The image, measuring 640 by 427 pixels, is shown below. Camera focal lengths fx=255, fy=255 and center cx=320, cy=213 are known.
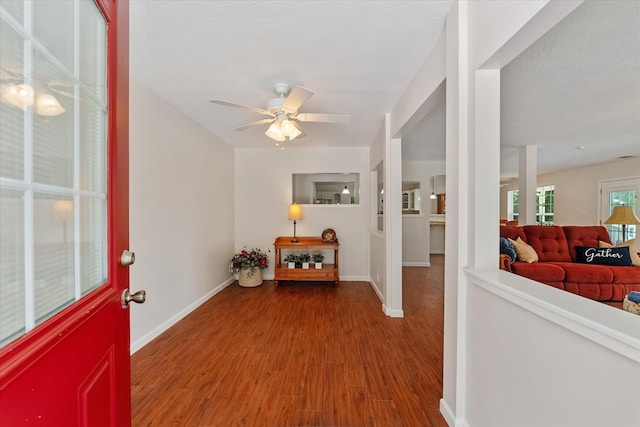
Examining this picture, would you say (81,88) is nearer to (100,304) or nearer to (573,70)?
(100,304)

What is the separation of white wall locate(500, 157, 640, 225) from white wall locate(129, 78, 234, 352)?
819cm

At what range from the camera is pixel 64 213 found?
2.20ft

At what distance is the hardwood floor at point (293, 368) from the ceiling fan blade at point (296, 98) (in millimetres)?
2094

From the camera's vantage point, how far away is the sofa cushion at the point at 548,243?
346 centimetres

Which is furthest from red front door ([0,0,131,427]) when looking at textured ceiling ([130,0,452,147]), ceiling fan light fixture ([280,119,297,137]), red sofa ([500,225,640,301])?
red sofa ([500,225,640,301])

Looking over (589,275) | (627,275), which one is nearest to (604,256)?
(627,275)

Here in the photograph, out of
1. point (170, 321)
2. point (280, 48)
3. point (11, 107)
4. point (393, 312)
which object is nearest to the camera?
point (11, 107)

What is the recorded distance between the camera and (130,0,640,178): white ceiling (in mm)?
1489

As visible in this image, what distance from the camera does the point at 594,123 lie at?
130 inches

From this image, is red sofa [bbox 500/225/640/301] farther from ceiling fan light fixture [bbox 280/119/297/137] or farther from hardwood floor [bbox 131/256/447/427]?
ceiling fan light fixture [bbox 280/119/297/137]

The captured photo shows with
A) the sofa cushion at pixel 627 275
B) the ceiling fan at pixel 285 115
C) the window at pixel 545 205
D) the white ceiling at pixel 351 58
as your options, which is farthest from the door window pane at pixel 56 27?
the window at pixel 545 205

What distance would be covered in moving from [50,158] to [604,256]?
5106 millimetres

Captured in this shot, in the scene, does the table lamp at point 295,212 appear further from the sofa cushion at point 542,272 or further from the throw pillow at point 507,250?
the sofa cushion at point 542,272

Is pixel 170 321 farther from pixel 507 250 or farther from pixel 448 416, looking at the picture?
pixel 507 250
